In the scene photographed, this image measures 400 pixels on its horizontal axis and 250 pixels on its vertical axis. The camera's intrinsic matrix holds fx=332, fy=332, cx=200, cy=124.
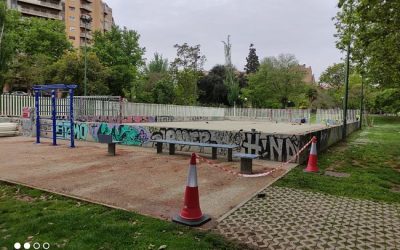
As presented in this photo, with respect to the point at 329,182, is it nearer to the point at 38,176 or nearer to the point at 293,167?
the point at 293,167

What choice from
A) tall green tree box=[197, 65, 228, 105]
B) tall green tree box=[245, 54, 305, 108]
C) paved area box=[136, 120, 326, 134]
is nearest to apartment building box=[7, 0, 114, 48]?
tall green tree box=[197, 65, 228, 105]

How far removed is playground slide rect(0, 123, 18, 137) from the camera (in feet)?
57.2

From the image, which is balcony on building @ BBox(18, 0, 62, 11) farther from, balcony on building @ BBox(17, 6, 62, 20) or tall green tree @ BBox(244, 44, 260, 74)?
tall green tree @ BBox(244, 44, 260, 74)

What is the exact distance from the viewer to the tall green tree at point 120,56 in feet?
146

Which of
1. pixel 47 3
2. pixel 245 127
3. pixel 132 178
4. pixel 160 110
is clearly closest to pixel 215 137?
pixel 132 178

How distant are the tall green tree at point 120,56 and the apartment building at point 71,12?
26998mm

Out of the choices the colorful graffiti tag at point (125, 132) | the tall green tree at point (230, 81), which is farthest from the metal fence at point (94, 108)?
the tall green tree at point (230, 81)

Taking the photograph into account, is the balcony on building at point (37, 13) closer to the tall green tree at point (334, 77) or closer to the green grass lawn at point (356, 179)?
the tall green tree at point (334, 77)

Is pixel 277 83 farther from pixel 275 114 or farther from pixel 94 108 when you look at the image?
pixel 94 108

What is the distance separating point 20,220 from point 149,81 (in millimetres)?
45901

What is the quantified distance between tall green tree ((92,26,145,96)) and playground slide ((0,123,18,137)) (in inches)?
961

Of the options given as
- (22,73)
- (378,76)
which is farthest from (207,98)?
(378,76)

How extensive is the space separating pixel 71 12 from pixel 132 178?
281 feet

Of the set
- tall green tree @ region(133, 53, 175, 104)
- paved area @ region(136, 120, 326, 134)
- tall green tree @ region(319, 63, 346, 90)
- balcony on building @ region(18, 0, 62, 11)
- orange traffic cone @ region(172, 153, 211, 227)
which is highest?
balcony on building @ region(18, 0, 62, 11)
